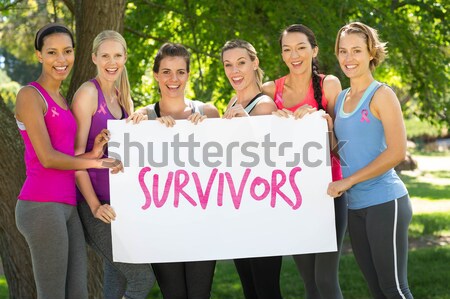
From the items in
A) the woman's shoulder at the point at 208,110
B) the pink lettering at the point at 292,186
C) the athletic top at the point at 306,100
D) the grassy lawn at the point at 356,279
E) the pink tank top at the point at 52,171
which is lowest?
the grassy lawn at the point at 356,279

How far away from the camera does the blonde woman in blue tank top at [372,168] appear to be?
374 cm

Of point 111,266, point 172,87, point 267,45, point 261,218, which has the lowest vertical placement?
point 111,266

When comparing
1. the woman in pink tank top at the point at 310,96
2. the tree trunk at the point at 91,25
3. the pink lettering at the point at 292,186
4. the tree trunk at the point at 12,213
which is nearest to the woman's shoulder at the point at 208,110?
the woman in pink tank top at the point at 310,96

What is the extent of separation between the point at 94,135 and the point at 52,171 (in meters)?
0.36

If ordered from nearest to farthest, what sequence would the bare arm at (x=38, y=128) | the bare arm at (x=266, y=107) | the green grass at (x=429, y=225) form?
the bare arm at (x=38, y=128)
the bare arm at (x=266, y=107)
the green grass at (x=429, y=225)

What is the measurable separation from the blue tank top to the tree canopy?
3415 mm

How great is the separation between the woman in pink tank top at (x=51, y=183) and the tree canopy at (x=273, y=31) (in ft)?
9.67

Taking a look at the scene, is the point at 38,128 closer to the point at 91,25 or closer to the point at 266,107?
the point at 266,107

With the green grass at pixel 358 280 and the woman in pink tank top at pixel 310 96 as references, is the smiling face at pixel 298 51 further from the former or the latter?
the green grass at pixel 358 280

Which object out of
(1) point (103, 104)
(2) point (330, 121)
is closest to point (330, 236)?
(2) point (330, 121)

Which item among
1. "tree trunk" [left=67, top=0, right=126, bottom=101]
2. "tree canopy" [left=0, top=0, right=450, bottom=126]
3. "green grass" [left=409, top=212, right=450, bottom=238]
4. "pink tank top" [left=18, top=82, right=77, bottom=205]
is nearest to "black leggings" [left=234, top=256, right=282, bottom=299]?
"pink tank top" [left=18, top=82, right=77, bottom=205]

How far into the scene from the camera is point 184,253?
403 centimetres

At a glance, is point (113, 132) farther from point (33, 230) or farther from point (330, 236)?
point (330, 236)

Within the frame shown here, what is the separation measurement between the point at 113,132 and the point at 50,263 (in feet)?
2.61
